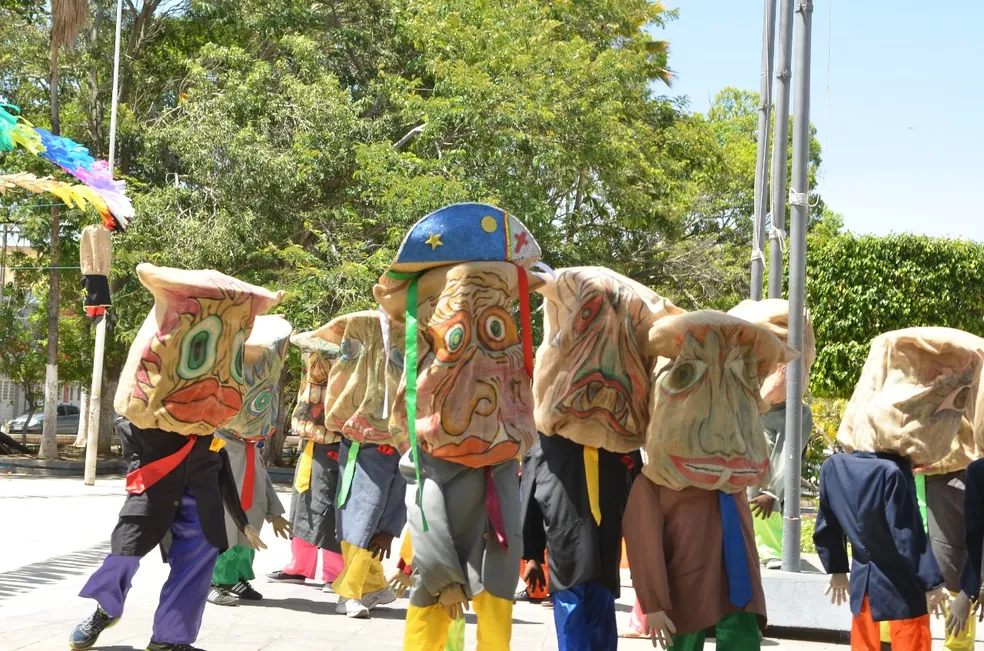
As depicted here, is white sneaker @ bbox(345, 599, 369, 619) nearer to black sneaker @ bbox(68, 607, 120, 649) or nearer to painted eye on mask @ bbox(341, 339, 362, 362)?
painted eye on mask @ bbox(341, 339, 362, 362)

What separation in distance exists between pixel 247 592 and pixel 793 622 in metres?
3.65

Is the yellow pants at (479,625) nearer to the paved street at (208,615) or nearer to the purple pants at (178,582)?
the purple pants at (178,582)

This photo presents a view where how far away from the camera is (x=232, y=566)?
8234 mm

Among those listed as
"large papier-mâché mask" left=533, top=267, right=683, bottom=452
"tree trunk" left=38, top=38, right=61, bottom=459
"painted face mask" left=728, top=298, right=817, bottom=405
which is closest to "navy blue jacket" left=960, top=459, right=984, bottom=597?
"large papier-mâché mask" left=533, top=267, right=683, bottom=452

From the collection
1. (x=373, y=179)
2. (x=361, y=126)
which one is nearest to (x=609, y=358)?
(x=373, y=179)

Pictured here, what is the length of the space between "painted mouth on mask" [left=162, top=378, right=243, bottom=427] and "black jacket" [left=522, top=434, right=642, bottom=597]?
5.52 feet

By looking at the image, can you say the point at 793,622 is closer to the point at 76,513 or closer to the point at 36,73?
the point at 76,513

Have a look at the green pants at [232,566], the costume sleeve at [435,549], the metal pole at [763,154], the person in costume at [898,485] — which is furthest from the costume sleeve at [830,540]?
the metal pole at [763,154]

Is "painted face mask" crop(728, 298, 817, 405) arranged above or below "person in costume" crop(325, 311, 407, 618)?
above

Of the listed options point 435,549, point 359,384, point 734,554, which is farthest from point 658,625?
point 359,384

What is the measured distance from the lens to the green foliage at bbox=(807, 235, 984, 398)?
2248 centimetres

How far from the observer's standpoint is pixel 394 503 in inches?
312

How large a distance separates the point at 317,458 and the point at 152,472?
273cm

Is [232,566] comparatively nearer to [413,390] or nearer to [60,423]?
[413,390]
